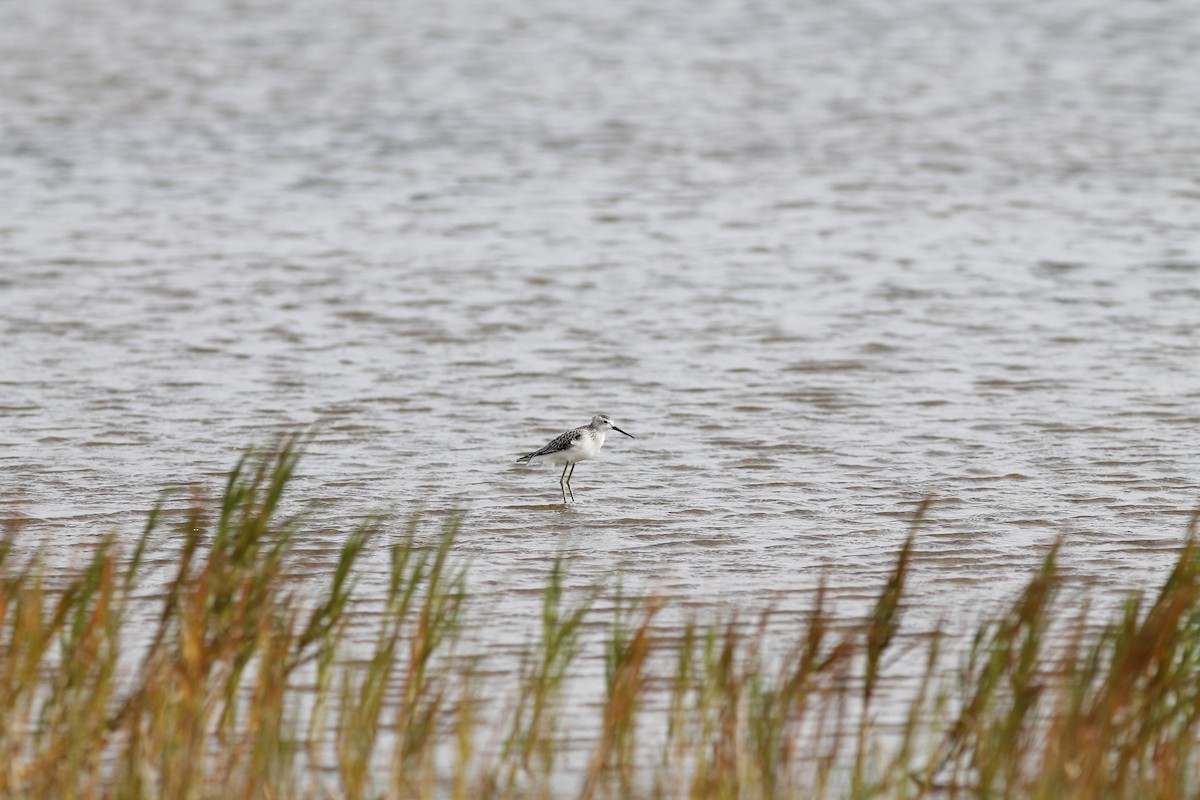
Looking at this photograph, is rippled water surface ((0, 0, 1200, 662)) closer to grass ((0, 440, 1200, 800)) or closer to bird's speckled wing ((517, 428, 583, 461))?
bird's speckled wing ((517, 428, 583, 461))

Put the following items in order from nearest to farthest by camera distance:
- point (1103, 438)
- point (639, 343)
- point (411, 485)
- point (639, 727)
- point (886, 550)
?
1. point (639, 727)
2. point (886, 550)
3. point (411, 485)
4. point (1103, 438)
5. point (639, 343)

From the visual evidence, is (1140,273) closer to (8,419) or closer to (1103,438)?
(1103,438)

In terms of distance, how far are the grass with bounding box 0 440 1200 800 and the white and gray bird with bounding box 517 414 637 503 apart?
427cm

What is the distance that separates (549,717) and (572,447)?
15.5 ft

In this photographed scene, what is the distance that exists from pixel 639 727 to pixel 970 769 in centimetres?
113

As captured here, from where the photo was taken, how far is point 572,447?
11.0 m

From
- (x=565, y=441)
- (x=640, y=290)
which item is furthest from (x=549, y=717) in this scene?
(x=640, y=290)

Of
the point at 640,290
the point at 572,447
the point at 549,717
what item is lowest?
the point at 640,290

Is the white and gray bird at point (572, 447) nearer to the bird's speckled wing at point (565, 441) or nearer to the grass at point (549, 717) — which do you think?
the bird's speckled wing at point (565, 441)

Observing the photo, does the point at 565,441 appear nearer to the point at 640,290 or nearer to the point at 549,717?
the point at 549,717

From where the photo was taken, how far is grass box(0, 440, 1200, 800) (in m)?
5.79

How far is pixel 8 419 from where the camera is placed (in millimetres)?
13023

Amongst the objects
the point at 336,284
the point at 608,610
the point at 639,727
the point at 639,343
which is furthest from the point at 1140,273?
the point at 639,727

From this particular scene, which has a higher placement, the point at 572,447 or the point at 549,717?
the point at 549,717
